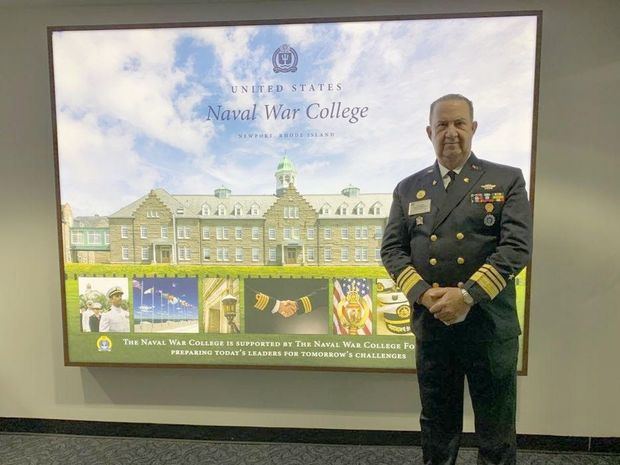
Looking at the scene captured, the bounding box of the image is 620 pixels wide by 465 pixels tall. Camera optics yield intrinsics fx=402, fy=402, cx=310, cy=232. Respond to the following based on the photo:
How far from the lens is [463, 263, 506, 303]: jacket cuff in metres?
1.36

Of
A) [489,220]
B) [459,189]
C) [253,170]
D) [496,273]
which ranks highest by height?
[253,170]

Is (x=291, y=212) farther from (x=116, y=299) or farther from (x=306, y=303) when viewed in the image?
(x=116, y=299)

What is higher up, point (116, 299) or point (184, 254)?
point (184, 254)

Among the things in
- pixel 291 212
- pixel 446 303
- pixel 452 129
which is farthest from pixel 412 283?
pixel 291 212

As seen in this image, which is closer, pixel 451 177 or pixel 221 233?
pixel 451 177

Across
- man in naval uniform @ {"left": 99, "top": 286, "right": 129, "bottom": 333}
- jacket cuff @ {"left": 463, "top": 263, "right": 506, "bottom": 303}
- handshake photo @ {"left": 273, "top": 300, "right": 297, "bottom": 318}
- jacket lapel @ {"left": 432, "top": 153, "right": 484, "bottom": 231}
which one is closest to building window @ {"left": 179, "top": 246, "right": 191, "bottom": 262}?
man in naval uniform @ {"left": 99, "top": 286, "right": 129, "bottom": 333}

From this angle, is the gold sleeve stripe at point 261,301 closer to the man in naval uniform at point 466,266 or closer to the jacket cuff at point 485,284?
the man in naval uniform at point 466,266

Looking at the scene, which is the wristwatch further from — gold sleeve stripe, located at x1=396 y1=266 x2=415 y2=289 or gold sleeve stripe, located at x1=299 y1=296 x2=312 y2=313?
gold sleeve stripe, located at x1=299 y1=296 x2=312 y2=313

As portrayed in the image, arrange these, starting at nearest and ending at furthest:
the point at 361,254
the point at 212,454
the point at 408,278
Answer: the point at 408,278, the point at 361,254, the point at 212,454

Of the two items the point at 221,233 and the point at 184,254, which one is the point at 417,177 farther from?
the point at 184,254

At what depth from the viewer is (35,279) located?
228 centimetres

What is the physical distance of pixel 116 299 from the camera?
7.08ft

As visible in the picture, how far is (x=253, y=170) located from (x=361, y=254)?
0.71 meters

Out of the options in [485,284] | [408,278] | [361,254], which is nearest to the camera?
[485,284]
